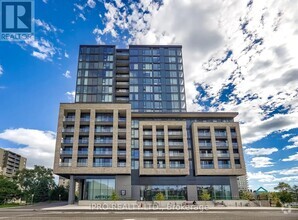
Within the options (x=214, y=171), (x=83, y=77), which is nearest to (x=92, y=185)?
(x=214, y=171)

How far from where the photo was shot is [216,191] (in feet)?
194

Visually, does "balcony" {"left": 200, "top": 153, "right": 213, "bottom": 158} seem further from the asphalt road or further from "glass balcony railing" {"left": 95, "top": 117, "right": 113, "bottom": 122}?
the asphalt road

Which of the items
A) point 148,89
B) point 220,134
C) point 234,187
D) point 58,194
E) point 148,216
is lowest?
point 58,194

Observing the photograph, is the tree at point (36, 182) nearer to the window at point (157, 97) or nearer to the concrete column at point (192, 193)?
the window at point (157, 97)

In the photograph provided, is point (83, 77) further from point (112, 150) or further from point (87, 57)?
point (112, 150)

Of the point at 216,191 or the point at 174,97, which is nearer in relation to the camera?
the point at 216,191

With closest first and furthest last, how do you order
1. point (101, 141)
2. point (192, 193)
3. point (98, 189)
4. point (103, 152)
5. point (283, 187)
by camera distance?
point (98, 189) → point (103, 152) → point (101, 141) → point (192, 193) → point (283, 187)

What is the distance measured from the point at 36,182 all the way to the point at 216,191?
57.2 m

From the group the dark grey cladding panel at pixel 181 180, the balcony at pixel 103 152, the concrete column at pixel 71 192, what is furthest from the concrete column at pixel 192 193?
the concrete column at pixel 71 192

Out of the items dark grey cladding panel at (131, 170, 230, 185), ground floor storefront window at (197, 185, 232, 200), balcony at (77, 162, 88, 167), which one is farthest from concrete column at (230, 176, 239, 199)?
balcony at (77, 162, 88, 167)

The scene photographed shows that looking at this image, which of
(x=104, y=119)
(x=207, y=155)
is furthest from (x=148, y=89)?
(x=207, y=155)

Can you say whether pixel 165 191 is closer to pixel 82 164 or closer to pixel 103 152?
pixel 103 152

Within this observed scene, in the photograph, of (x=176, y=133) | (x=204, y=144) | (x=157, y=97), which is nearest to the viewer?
(x=204, y=144)

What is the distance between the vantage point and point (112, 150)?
2110 inches
